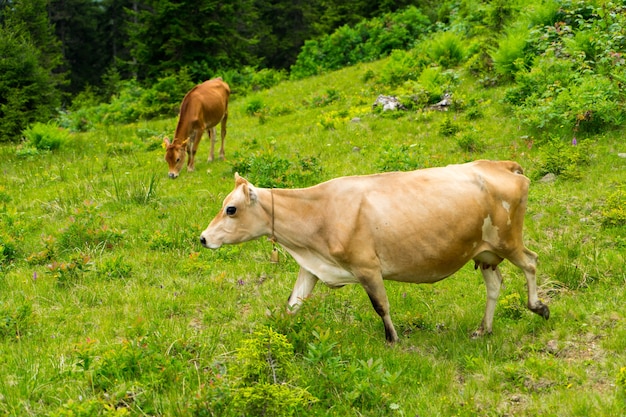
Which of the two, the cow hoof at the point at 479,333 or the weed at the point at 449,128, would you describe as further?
the weed at the point at 449,128

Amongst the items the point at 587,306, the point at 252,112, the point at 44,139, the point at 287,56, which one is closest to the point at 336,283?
the point at 587,306

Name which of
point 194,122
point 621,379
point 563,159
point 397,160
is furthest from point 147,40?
point 621,379

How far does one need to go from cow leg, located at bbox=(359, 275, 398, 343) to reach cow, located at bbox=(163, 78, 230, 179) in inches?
339

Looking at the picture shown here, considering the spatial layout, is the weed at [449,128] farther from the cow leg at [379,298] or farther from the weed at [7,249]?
the weed at [7,249]

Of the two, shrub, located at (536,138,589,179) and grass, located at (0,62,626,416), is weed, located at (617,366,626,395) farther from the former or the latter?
shrub, located at (536,138,589,179)

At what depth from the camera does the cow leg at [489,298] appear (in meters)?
6.90

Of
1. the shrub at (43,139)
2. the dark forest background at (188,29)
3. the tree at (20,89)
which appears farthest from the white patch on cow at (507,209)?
the dark forest background at (188,29)

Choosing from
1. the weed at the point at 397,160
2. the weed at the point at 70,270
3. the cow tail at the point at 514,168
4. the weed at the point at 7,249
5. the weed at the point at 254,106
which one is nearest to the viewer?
the cow tail at the point at 514,168

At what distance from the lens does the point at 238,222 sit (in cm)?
676

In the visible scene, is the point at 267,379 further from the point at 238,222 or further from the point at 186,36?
the point at 186,36

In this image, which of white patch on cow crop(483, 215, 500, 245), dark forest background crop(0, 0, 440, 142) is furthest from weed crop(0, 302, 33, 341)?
dark forest background crop(0, 0, 440, 142)

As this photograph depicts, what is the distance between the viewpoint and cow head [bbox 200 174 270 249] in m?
6.70

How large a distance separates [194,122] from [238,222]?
9.10 metres

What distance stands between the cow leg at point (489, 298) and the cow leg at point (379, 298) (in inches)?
39.6
